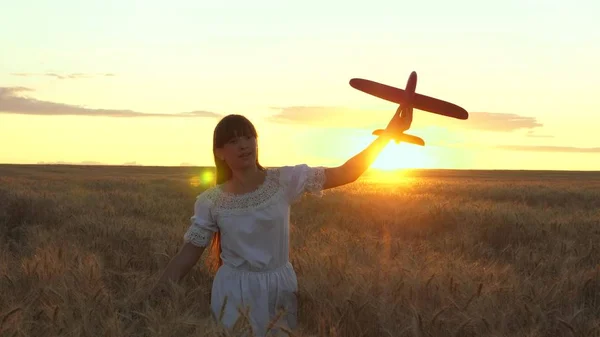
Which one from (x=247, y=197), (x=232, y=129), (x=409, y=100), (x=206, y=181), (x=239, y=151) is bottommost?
(x=206, y=181)

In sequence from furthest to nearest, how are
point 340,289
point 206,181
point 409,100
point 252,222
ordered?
point 206,181 < point 252,222 < point 409,100 < point 340,289

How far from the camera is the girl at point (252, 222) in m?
3.32

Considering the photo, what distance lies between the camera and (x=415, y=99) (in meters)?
3.11

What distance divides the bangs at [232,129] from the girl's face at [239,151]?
2 cm

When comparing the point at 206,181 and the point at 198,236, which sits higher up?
the point at 198,236

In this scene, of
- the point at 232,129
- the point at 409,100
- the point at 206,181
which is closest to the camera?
the point at 409,100

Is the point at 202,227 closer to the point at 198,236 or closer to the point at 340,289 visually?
the point at 198,236

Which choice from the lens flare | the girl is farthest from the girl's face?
the lens flare

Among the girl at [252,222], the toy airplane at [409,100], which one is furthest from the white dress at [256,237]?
the toy airplane at [409,100]

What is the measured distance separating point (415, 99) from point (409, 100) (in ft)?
0.10

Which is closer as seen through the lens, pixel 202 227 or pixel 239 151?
pixel 239 151

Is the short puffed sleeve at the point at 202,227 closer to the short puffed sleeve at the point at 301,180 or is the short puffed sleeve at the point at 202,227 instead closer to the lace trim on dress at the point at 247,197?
the lace trim on dress at the point at 247,197

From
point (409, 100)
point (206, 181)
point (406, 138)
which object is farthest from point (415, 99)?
point (206, 181)

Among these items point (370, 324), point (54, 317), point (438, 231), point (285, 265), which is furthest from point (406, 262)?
A: point (438, 231)
